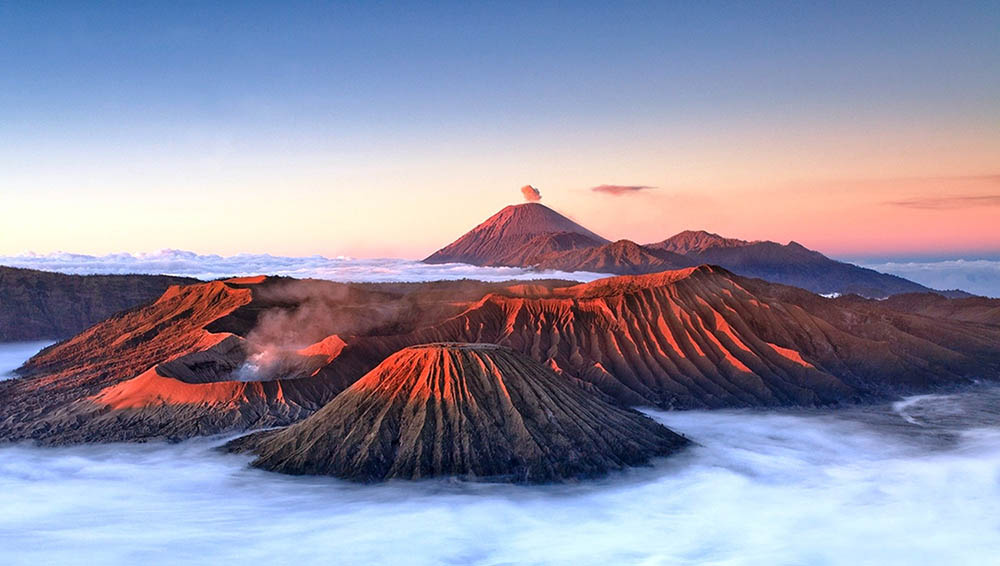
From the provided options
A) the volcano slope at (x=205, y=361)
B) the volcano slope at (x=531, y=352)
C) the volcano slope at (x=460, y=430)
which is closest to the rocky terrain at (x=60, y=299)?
the volcano slope at (x=205, y=361)

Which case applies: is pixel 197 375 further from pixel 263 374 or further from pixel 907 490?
pixel 907 490

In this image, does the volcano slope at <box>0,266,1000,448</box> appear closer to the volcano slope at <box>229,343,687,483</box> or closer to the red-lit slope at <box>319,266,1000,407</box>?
the red-lit slope at <box>319,266,1000,407</box>

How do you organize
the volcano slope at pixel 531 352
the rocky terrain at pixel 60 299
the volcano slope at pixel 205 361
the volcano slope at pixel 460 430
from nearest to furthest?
the volcano slope at pixel 460 430, the volcano slope at pixel 205 361, the volcano slope at pixel 531 352, the rocky terrain at pixel 60 299

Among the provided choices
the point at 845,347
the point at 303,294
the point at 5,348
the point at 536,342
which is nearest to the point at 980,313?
the point at 845,347

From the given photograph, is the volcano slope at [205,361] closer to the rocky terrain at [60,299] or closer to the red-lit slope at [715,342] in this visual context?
the red-lit slope at [715,342]

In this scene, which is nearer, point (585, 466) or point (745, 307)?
point (585, 466)

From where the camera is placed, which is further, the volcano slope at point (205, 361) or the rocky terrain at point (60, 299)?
the rocky terrain at point (60, 299)

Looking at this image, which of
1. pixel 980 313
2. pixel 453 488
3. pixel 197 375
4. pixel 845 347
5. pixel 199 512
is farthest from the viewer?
pixel 980 313
